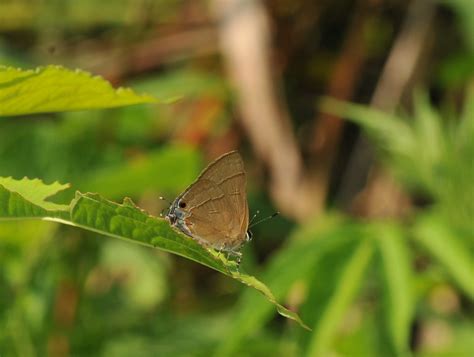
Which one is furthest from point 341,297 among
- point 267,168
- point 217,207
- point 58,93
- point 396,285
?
point 267,168

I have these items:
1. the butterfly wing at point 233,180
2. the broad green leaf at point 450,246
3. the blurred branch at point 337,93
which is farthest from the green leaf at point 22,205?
the blurred branch at point 337,93

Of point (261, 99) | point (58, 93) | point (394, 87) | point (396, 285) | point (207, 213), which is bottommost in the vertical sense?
point (396, 285)

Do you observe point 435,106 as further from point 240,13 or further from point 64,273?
point 64,273

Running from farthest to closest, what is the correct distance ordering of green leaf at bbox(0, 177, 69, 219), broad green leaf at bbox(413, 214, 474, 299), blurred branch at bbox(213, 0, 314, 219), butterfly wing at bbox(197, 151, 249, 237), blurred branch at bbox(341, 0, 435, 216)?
blurred branch at bbox(213, 0, 314, 219) < blurred branch at bbox(341, 0, 435, 216) < broad green leaf at bbox(413, 214, 474, 299) < butterfly wing at bbox(197, 151, 249, 237) < green leaf at bbox(0, 177, 69, 219)

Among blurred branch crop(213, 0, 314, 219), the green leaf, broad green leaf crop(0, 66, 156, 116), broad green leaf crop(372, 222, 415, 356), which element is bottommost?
broad green leaf crop(372, 222, 415, 356)

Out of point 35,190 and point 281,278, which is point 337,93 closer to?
point 281,278

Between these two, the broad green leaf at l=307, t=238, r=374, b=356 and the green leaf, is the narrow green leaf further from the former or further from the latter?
the broad green leaf at l=307, t=238, r=374, b=356

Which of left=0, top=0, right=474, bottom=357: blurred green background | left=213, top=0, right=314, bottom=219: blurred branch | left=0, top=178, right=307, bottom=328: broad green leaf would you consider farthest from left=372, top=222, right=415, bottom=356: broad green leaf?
left=213, top=0, right=314, bottom=219: blurred branch
